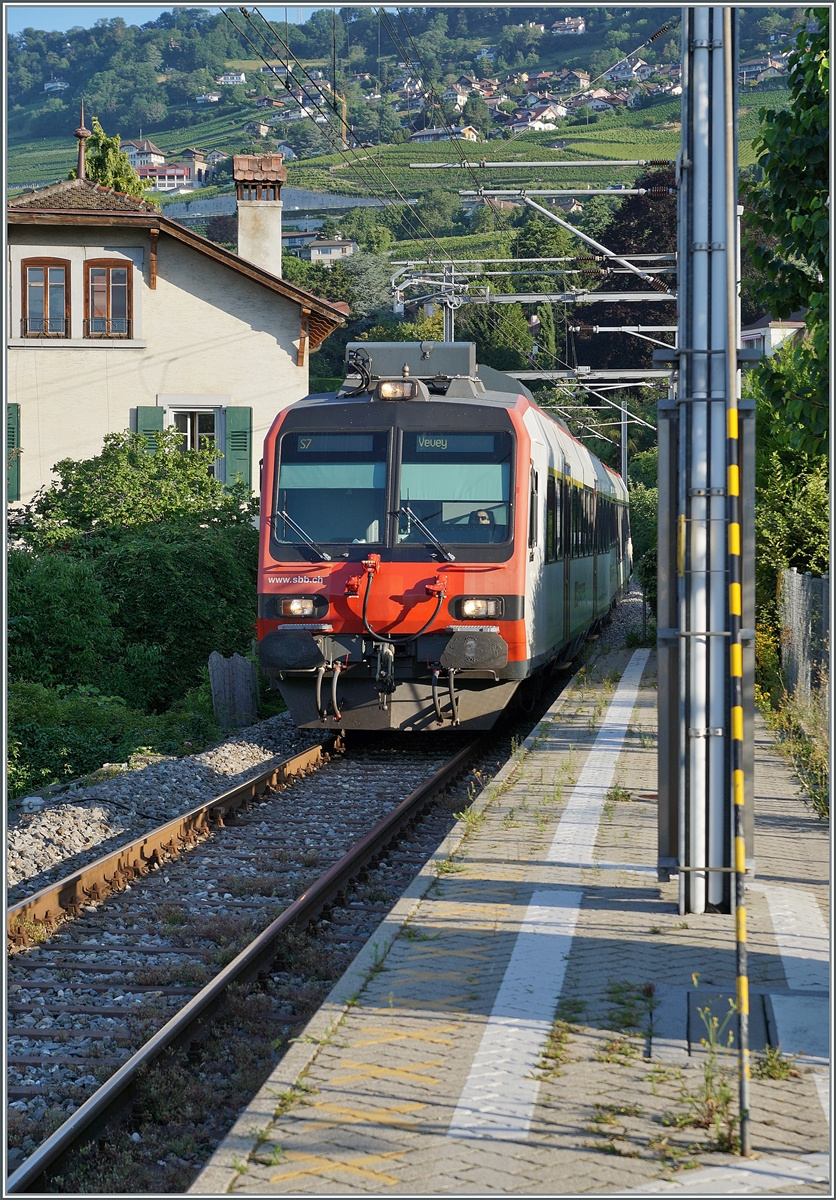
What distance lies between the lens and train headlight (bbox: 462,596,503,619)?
12.4 metres

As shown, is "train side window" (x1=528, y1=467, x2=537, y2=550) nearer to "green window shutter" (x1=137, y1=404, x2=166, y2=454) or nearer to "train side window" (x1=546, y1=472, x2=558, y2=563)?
"train side window" (x1=546, y1=472, x2=558, y2=563)

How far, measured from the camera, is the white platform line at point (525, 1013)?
465cm

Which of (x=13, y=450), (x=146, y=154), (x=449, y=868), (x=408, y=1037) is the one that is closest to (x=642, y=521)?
(x=13, y=450)

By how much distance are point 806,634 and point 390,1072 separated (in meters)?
9.86

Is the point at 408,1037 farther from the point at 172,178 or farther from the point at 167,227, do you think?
the point at 172,178

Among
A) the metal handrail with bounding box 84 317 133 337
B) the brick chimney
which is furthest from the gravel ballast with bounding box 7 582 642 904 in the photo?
the brick chimney

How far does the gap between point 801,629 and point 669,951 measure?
865 cm

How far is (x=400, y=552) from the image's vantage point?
12500mm

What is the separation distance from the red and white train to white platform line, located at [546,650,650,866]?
1091 mm

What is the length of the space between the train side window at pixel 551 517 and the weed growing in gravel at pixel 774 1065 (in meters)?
9.42

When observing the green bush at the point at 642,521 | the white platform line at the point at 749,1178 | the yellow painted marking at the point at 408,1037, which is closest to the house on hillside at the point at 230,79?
the green bush at the point at 642,521

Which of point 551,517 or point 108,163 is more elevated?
point 108,163

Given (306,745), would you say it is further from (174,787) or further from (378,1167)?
(378,1167)

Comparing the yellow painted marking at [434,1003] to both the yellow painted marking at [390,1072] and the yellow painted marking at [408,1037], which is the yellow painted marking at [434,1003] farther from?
the yellow painted marking at [390,1072]
